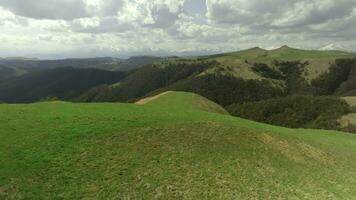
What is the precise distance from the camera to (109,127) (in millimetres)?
35719

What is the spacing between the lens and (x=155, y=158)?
29.8 m

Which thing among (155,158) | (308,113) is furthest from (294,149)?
(308,113)

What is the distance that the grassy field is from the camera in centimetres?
2462

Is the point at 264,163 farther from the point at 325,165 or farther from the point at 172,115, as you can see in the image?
the point at 172,115

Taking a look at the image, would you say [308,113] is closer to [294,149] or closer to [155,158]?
[294,149]

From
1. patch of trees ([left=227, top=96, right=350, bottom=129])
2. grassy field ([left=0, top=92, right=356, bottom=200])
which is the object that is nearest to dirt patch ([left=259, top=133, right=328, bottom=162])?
grassy field ([left=0, top=92, right=356, bottom=200])

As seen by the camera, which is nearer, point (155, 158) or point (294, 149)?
point (155, 158)

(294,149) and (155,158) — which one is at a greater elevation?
(155,158)

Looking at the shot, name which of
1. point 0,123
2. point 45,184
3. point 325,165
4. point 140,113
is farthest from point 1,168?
point 325,165

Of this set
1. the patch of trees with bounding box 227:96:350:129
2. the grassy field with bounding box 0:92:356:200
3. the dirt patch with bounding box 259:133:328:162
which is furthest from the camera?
the patch of trees with bounding box 227:96:350:129

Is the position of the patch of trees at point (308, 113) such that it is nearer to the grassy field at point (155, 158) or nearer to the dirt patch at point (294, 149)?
the dirt patch at point (294, 149)

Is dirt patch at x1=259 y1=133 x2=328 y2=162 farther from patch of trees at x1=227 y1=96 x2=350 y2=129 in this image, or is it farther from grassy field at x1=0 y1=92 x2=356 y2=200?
patch of trees at x1=227 y1=96 x2=350 y2=129

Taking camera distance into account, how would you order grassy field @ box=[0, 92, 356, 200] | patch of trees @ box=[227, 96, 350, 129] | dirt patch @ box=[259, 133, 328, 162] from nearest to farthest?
grassy field @ box=[0, 92, 356, 200] < dirt patch @ box=[259, 133, 328, 162] < patch of trees @ box=[227, 96, 350, 129]

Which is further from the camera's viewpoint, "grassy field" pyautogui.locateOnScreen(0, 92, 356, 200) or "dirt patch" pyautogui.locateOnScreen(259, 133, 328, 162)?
"dirt patch" pyautogui.locateOnScreen(259, 133, 328, 162)
